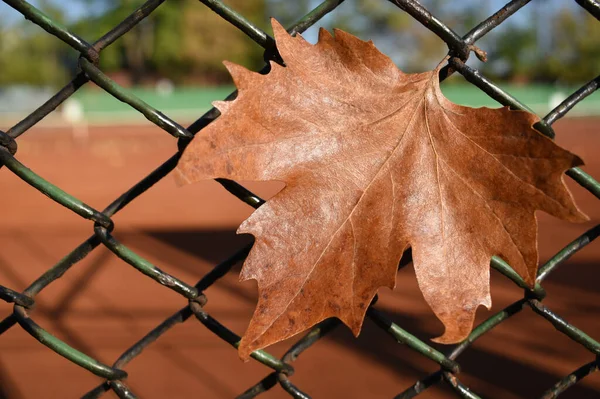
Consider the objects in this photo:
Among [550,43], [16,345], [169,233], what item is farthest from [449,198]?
[550,43]

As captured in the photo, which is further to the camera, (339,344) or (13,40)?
(13,40)

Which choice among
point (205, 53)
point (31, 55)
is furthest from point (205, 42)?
point (31, 55)

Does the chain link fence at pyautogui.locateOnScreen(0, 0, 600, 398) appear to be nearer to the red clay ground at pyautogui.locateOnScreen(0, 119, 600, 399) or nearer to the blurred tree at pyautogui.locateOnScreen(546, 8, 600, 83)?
the red clay ground at pyautogui.locateOnScreen(0, 119, 600, 399)

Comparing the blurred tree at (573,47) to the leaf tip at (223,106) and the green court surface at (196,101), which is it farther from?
the leaf tip at (223,106)

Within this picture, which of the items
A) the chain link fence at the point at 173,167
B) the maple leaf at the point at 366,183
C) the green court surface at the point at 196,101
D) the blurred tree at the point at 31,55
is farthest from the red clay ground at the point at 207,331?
the blurred tree at the point at 31,55

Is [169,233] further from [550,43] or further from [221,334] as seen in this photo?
[550,43]

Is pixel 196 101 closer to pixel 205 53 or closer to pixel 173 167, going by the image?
pixel 205 53
